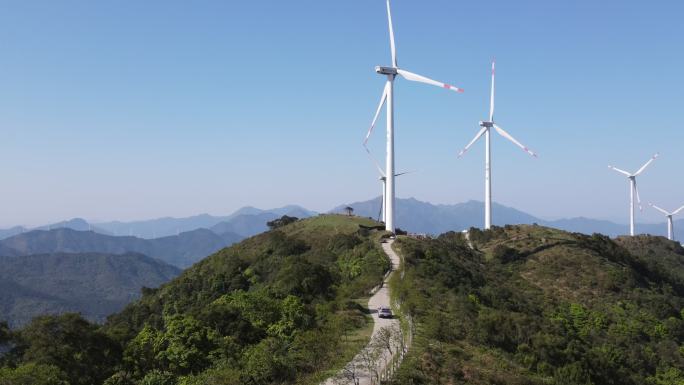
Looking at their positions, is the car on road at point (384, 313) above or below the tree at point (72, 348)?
above

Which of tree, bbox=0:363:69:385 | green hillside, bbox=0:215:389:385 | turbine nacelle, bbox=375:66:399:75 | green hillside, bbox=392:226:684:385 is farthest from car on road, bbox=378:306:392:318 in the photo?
turbine nacelle, bbox=375:66:399:75

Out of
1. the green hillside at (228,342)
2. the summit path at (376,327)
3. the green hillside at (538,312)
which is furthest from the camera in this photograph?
the green hillside at (538,312)

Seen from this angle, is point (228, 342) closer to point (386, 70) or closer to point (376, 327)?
point (376, 327)

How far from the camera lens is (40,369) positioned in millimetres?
36469

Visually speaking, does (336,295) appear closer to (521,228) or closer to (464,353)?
(464,353)

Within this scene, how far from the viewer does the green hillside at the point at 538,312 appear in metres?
42.9

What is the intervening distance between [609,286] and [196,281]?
83.2 m

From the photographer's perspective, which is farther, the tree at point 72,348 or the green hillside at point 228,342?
the tree at point 72,348

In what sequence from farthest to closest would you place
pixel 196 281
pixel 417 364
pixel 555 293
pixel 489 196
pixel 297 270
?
pixel 489 196 < pixel 196 281 < pixel 555 293 < pixel 297 270 < pixel 417 364

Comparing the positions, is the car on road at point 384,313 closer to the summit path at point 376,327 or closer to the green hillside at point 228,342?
the summit path at point 376,327

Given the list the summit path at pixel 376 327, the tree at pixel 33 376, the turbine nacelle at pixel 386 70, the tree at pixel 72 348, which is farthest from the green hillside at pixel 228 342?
the turbine nacelle at pixel 386 70

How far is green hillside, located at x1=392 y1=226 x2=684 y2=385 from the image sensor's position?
141ft

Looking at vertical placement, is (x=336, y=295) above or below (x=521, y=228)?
below

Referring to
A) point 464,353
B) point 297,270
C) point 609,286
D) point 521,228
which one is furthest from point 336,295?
point 521,228
